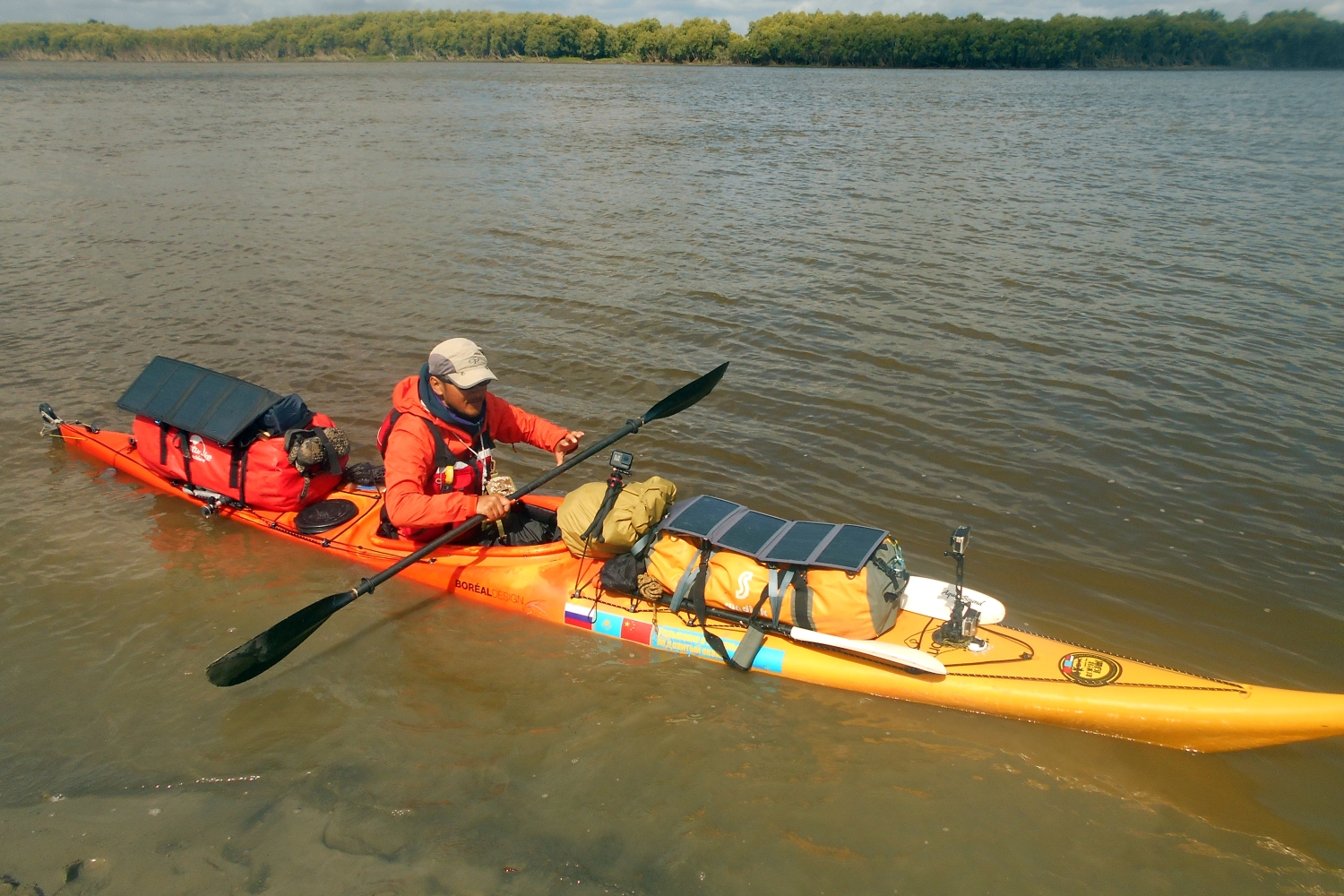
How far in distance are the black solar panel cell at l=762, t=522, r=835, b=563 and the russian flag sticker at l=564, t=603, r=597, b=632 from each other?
1181 millimetres

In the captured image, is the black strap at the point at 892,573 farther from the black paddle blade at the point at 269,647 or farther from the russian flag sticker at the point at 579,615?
the black paddle blade at the point at 269,647

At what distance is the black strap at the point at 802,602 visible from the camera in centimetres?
452

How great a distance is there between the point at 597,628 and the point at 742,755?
4.17 feet

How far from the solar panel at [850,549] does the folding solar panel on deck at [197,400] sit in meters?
3.97

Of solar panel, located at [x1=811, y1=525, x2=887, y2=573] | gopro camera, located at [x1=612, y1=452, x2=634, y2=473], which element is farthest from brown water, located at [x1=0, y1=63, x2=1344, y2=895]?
gopro camera, located at [x1=612, y1=452, x2=634, y2=473]

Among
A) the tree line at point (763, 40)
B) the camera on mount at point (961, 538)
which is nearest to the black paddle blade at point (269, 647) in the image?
the camera on mount at point (961, 538)

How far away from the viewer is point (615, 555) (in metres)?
5.12

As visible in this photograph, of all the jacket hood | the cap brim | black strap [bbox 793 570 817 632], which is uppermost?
the cap brim

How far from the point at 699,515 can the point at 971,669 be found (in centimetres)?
171

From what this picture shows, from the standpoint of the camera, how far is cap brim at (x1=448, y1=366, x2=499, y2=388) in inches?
190

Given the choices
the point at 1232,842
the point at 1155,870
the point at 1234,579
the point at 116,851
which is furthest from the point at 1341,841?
the point at 116,851

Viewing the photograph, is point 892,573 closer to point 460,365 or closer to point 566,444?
point 566,444

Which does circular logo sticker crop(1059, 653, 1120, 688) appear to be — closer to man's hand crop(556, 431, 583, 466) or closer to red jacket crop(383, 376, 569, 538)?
man's hand crop(556, 431, 583, 466)

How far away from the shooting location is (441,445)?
509 cm
